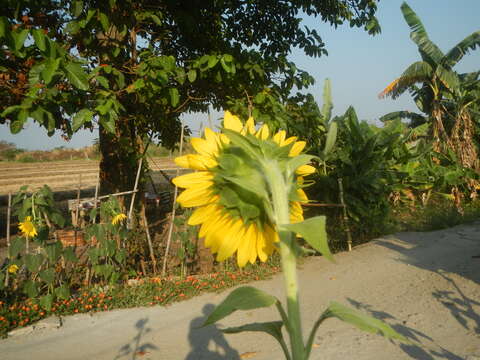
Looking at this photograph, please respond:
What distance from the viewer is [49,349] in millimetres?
2611

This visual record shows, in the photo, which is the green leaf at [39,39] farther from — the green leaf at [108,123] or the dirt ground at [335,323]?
the dirt ground at [335,323]

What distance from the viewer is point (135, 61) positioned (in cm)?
349

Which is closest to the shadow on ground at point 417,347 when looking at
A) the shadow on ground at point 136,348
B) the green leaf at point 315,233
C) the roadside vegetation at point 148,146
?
the roadside vegetation at point 148,146

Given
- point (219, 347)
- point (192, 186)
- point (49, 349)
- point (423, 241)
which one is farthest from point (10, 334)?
point (423, 241)

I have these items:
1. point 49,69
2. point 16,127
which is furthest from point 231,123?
point 16,127

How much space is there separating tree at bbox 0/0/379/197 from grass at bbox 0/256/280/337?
130cm

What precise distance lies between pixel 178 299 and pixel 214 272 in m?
0.80

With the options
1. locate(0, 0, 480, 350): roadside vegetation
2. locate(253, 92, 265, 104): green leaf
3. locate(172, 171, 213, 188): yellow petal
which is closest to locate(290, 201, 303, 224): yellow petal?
locate(172, 171, 213, 188): yellow petal

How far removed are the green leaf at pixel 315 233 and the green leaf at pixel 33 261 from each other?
124 inches

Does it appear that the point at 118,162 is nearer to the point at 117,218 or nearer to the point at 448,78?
the point at 117,218

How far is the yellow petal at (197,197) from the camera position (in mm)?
391

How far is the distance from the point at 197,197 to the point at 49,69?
180 cm

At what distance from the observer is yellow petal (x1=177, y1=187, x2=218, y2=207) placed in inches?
15.4

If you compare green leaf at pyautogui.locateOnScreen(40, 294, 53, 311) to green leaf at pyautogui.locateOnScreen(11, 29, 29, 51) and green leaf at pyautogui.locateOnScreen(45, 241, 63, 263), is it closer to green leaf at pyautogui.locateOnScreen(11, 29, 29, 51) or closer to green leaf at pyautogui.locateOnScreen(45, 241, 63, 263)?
green leaf at pyautogui.locateOnScreen(45, 241, 63, 263)
